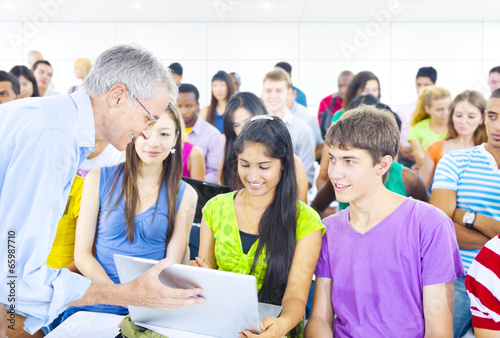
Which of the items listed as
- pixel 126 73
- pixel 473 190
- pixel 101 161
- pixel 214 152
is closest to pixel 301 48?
pixel 214 152

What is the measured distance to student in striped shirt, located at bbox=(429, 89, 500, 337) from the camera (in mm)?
1971

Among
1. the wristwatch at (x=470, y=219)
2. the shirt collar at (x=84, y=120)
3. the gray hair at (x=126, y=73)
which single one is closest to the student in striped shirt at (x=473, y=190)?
the wristwatch at (x=470, y=219)

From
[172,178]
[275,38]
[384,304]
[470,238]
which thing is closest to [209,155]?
[172,178]

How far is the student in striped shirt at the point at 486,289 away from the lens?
3.95 feet

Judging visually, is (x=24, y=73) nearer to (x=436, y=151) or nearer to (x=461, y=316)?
(x=436, y=151)

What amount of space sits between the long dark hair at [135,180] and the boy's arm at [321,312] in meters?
0.74

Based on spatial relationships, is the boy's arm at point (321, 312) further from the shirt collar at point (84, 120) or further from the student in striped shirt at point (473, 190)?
Result: the shirt collar at point (84, 120)

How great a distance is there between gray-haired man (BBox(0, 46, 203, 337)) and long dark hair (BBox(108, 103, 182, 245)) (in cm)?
68

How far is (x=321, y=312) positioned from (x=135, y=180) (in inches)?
39.6

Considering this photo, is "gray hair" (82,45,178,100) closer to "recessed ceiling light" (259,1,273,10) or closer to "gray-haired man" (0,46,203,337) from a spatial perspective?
"gray-haired man" (0,46,203,337)

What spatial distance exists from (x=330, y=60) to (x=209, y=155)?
538 cm

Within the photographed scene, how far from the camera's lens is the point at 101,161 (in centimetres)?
247

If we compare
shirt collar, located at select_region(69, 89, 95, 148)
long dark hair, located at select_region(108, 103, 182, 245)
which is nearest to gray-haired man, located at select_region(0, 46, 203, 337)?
shirt collar, located at select_region(69, 89, 95, 148)

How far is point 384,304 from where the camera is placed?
1.46 m
